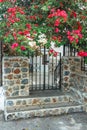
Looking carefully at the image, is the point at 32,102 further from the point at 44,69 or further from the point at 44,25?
the point at 44,25

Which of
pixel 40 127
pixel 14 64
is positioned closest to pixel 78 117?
pixel 40 127

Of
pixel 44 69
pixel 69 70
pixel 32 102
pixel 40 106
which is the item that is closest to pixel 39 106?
pixel 40 106

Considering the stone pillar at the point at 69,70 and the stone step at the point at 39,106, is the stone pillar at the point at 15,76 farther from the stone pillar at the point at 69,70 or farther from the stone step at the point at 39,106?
the stone pillar at the point at 69,70

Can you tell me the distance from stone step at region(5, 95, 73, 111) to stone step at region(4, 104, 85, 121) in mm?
280

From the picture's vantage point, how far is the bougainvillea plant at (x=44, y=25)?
16.9 feet

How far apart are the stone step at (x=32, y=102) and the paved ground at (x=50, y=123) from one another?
44 centimetres

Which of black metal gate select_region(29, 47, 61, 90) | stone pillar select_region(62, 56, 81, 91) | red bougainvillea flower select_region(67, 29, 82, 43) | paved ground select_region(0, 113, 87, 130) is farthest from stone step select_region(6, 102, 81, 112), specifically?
red bougainvillea flower select_region(67, 29, 82, 43)

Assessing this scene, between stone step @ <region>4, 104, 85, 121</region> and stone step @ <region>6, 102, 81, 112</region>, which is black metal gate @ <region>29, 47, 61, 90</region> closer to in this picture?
stone step @ <region>6, 102, 81, 112</region>

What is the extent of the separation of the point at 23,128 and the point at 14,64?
205 centimetres

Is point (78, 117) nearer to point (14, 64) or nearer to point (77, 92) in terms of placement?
point (77, 92)

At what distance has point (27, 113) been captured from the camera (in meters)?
6.07

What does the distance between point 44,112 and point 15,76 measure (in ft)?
4.64

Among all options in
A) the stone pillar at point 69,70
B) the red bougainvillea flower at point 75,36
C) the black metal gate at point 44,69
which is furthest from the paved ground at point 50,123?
the red bougainvillea flower at point 75,36

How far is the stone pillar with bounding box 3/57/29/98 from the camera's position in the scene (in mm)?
6531
